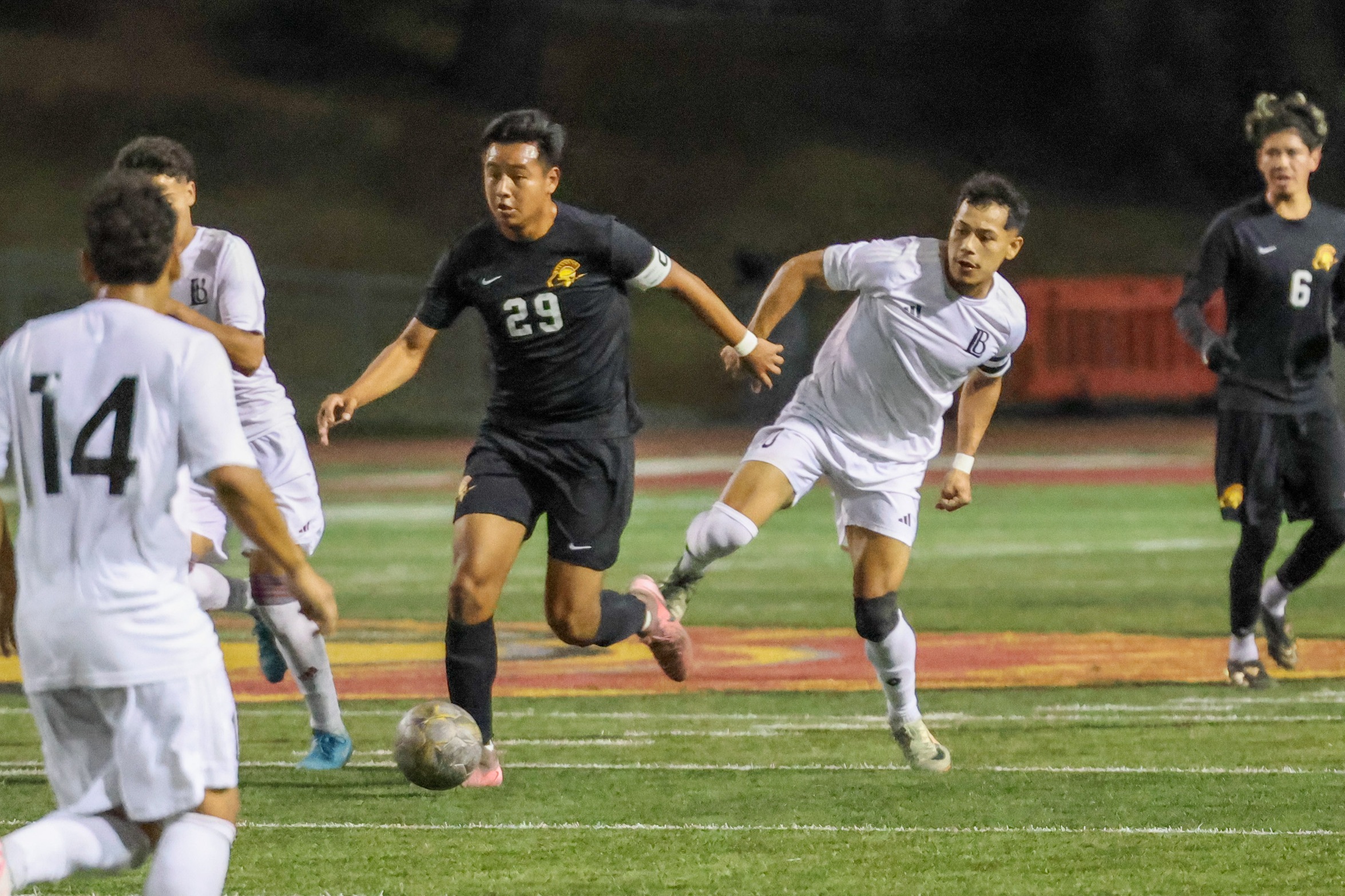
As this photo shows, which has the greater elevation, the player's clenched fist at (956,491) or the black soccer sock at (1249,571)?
the player's clenched fist at (956,491)

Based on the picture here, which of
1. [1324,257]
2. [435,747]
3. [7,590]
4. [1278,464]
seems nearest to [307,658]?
[435,747]

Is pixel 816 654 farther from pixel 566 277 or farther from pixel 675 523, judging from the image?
pixel 675 523

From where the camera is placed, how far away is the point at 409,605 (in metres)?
14.0

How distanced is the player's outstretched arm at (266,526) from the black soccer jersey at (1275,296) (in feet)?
19.9

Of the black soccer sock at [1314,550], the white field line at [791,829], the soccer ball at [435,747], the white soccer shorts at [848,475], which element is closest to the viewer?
the white field line at [791,829]

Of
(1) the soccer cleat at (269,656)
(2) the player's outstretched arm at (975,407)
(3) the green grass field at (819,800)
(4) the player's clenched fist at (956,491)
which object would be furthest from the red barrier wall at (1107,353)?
(1) the soccer cleat at (269,656)

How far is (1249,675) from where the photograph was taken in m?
9.98

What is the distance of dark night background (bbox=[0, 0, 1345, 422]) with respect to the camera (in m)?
44.4

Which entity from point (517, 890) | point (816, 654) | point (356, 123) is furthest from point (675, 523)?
point (356, 123)

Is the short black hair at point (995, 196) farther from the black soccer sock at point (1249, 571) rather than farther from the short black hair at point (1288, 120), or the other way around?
the black soccer sock at point (1249, 571)

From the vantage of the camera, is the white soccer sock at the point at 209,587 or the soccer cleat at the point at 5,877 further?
the white soccer sock at the point at 209,587

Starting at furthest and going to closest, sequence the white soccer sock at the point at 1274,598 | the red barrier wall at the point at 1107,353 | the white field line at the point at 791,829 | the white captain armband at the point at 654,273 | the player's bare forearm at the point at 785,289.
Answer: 1. the red barrier wall at the point at 1107,353
2. the white soccer sock at the point at 1274,598
3. the player's bare forearm at the point at 785,289
4. the white captain armband at the point at 654,273
5. the white field line at the point at 791,829

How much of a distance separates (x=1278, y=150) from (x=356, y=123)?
130 feet

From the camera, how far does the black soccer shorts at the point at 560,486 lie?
7.67 m
